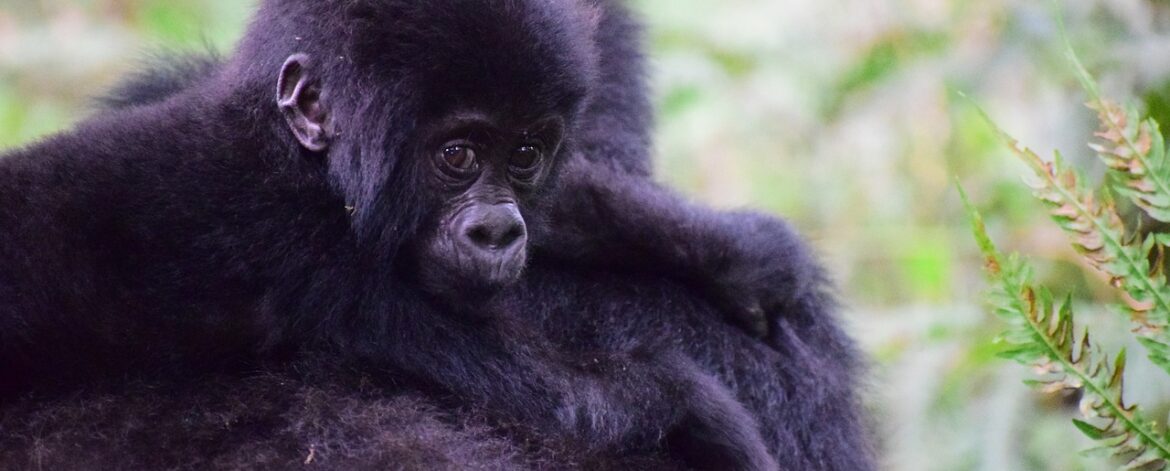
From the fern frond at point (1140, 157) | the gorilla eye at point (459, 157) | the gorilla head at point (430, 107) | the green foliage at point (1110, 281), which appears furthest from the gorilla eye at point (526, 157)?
the fern frond at point (1140, 157)

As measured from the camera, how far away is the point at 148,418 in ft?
8.11

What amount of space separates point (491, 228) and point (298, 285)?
0.41 m

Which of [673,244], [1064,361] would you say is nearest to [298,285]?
[673,244]

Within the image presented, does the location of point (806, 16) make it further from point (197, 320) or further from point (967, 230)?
point (197, 320)

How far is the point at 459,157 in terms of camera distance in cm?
274

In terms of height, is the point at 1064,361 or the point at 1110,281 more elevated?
the point at 1110,281

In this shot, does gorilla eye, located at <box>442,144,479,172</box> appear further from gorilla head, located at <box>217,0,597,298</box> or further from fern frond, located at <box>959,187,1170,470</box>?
fern frond, located at <box>959,187,1170,470</box>

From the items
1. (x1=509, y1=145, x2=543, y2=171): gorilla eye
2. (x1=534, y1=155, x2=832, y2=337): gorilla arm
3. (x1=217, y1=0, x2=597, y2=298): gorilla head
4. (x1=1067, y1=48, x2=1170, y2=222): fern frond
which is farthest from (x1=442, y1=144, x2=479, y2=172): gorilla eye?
(x1=1067, y1=48, x2=1170, y2=222): fern frond

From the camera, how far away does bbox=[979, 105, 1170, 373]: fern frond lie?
2283 millimetres

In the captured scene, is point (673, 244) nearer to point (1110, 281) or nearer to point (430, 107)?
point (430, 107)

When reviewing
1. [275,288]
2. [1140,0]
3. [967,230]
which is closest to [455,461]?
[275,288]

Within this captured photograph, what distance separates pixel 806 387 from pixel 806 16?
12.0ft

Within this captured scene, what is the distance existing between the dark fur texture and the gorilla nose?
0.11 m

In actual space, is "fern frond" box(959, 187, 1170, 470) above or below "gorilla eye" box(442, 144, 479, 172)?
below
